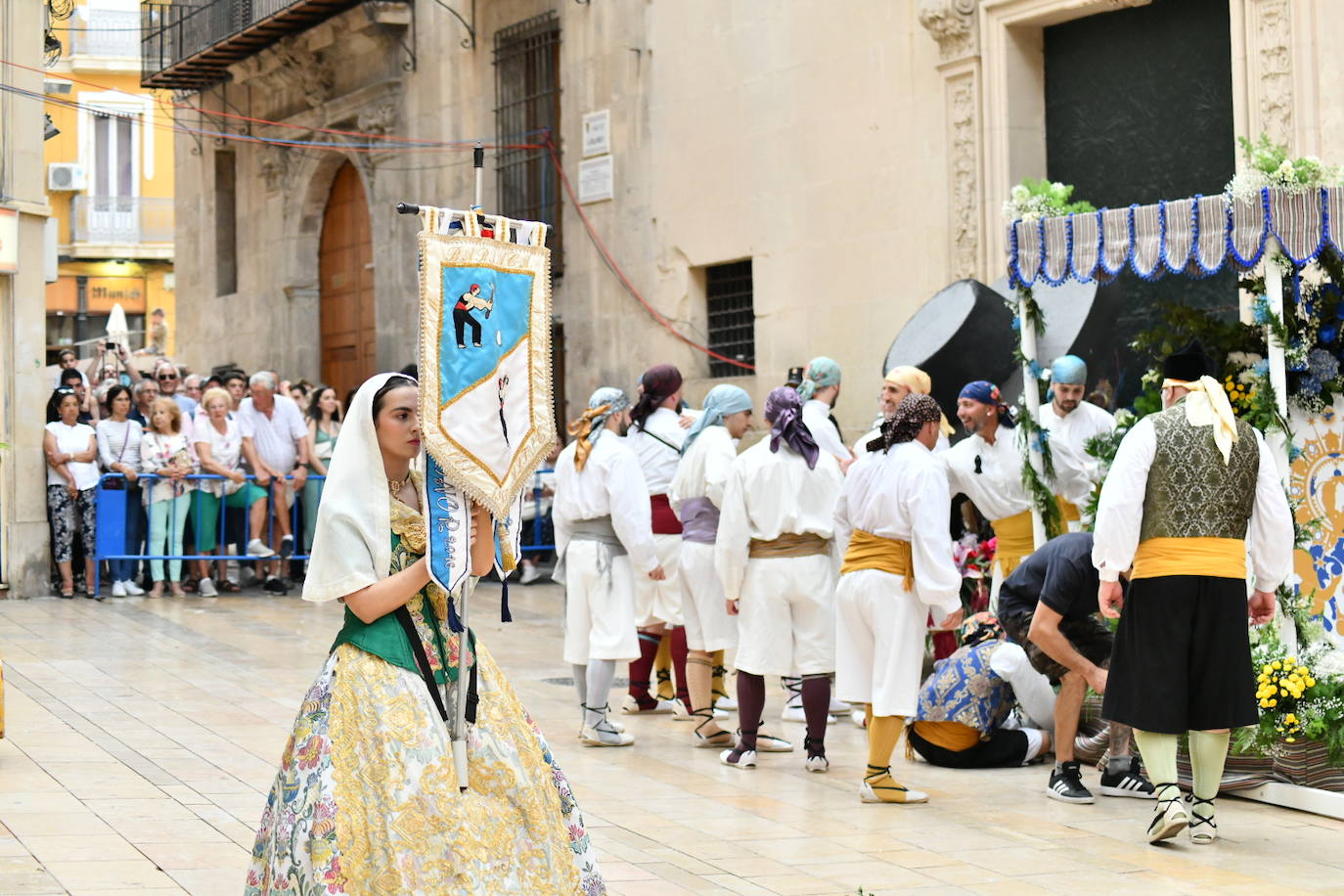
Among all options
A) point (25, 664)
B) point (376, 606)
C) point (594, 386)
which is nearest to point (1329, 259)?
point (376, 606)

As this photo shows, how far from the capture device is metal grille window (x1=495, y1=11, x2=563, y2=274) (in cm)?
1998

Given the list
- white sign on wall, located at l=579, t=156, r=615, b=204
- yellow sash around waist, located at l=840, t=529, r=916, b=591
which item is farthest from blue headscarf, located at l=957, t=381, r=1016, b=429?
white sign on wall, located at l=579, t=156, r=615, b=204

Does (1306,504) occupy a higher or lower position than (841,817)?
higher

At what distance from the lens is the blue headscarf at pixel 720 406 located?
968cm

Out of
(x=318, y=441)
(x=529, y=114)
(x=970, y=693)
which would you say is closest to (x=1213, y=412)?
(x=970, y=693)

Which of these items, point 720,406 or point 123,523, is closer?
point 720,406

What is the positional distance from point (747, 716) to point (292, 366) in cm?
1825

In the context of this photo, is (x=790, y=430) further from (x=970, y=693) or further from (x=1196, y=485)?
(x=1196, y=485)

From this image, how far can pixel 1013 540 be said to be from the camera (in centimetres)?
975

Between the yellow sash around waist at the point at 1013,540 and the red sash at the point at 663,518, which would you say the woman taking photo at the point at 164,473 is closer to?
the red sash at the point at 663,518

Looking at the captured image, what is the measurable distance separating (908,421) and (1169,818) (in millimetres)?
2095

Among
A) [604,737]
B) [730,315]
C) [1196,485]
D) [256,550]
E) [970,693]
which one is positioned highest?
[730,315]

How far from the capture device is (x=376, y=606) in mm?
4527

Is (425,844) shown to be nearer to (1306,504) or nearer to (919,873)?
→ (919,873)
